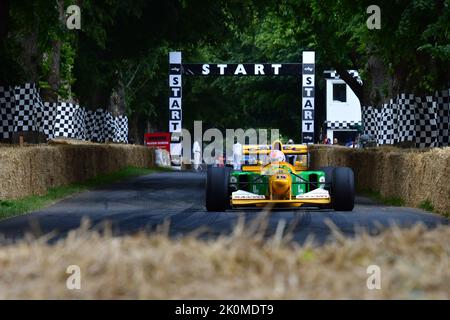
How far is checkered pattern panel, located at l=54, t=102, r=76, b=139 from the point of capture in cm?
3856

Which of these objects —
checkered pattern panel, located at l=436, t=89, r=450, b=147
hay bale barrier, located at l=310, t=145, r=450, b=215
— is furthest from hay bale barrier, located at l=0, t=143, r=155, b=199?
checkered pattern panel, located at l=436, t=89, r=450, b=147

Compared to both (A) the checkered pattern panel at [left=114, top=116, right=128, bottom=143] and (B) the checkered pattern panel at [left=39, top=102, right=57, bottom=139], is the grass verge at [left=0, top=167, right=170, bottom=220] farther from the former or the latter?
(A) the checkered pattern panel at [left=114, top=116, right=128, bottom=143]

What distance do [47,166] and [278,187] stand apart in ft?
24.3

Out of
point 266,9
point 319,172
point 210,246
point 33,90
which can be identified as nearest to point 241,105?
point 266,9

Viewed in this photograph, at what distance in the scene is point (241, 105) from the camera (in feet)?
262

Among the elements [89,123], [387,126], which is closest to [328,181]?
[387,126]

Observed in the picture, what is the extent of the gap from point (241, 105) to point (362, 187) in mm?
54477

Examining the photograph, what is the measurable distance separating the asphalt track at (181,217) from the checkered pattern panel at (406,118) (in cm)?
664

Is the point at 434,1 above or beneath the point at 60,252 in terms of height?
above

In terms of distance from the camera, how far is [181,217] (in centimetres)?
1562

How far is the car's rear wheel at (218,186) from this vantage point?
1658 cm

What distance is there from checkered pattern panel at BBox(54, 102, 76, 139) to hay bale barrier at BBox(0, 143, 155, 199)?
3.04 meters

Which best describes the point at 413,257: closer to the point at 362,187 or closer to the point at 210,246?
the point at 210,246

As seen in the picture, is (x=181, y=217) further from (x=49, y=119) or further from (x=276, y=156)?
(x=49, y=119)
